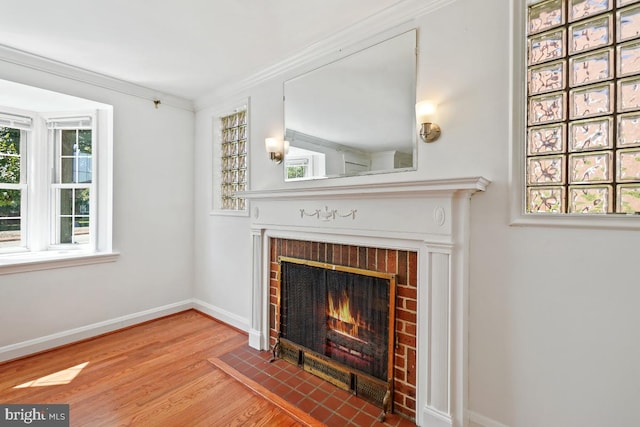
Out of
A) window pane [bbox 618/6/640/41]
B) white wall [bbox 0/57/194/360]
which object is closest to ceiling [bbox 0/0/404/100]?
white wall [bbox 0/57/194/360]

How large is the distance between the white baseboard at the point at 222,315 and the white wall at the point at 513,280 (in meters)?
2.20

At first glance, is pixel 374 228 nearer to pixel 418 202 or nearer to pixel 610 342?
pixel 418 202

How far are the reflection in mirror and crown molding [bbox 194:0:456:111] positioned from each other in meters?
0.11

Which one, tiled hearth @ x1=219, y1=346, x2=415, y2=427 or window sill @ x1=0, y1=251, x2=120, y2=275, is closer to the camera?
tiled hearth @ x1=219, y1=346, x2=415, y2=427

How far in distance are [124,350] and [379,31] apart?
3.50m

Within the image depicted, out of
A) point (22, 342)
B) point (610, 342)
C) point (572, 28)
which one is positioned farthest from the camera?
point (22, 342)

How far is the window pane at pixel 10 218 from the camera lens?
113 inches

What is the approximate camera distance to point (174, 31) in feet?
7.20

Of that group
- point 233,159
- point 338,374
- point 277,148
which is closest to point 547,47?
point 277,148

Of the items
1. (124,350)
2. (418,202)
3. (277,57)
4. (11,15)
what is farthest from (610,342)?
(11,15)

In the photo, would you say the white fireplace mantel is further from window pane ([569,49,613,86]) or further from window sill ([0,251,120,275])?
window sill ([0,251,120,275])

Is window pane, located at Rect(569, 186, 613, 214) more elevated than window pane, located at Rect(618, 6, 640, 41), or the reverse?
window pane, located at Rect(618, 6, 640, 41)

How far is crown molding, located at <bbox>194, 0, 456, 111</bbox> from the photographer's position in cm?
186

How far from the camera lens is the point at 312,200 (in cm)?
231
